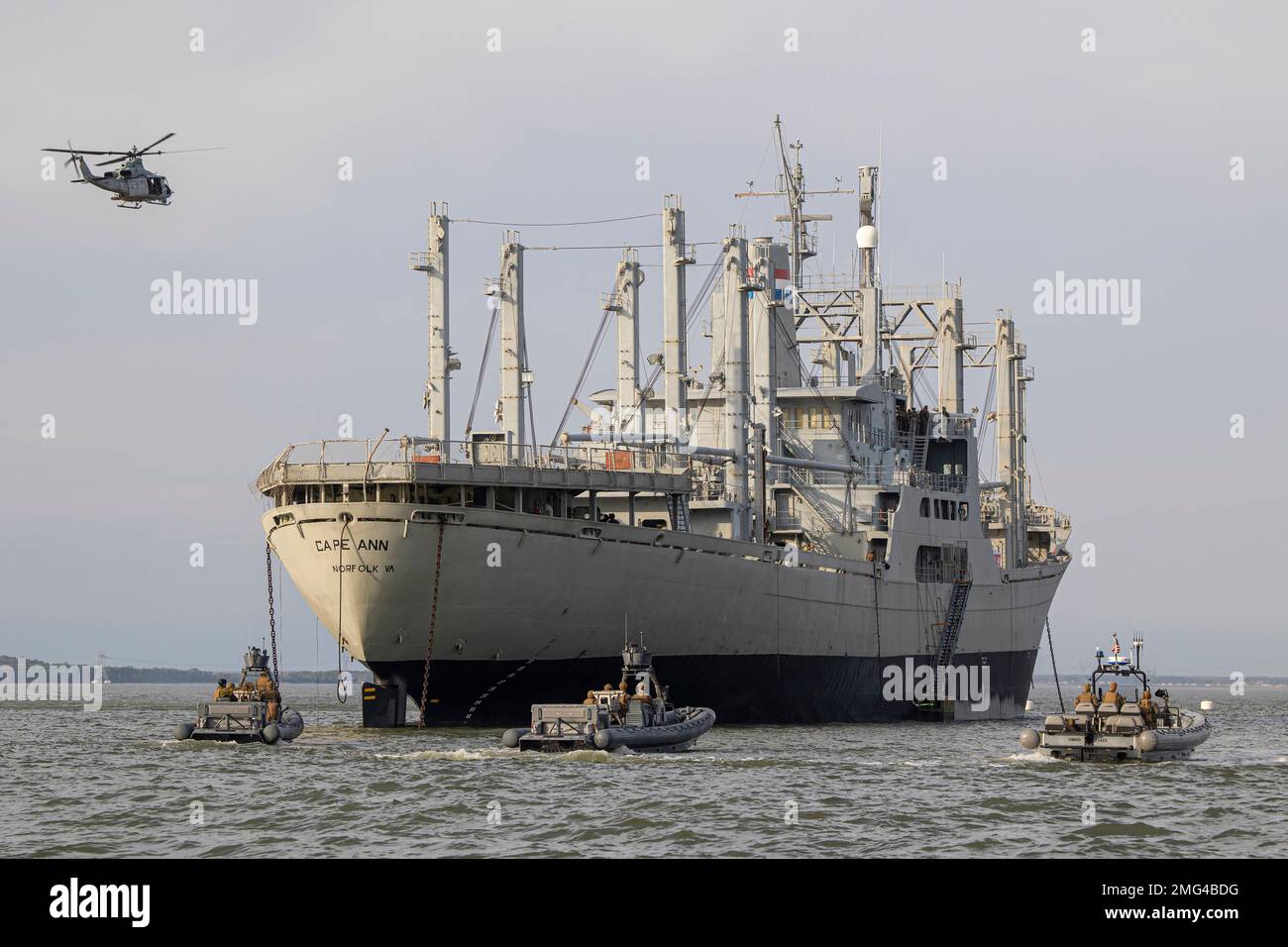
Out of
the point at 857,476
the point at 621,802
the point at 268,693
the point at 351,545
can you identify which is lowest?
the point at 621,802

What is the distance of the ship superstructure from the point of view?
5241cm

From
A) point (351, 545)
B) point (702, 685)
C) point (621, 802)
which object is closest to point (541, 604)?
point (351, 545)

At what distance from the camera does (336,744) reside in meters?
47.5

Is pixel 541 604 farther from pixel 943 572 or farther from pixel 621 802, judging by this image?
pixel 943 572

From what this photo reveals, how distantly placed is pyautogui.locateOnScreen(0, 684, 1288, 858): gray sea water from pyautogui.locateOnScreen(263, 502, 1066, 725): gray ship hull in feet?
13.9

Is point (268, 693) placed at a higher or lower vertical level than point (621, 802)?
higher

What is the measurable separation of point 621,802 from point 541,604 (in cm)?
2057

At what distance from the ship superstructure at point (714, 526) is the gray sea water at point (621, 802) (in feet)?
16.8

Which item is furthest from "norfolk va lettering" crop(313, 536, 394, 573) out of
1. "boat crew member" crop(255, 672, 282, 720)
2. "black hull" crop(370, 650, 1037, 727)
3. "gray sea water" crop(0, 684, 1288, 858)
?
"boat crew member" crop(255, 672, 282, 720)

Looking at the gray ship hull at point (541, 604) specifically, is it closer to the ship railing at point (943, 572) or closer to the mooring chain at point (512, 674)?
the mooring chain at point (512, 674)

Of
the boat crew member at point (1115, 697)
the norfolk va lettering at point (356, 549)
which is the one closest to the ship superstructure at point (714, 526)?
the norfolk va lettering at point (356, 549)

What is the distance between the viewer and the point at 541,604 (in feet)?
173

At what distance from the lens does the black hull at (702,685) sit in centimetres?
5353
